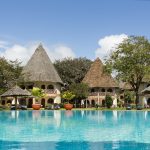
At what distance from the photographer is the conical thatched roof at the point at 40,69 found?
2218 inches

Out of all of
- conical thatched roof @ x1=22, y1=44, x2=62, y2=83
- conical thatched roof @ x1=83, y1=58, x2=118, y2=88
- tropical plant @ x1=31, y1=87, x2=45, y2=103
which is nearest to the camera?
tropical plant @ x1=31, y1=87, x2=45, y2=103

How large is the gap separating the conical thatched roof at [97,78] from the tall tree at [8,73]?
536 inches

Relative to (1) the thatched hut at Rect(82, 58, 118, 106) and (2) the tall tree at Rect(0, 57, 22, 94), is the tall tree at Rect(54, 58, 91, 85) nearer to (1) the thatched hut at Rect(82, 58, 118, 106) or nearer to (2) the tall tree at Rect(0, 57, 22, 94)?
(1) the thatched hut at Rect(82, 58, 118, 106)

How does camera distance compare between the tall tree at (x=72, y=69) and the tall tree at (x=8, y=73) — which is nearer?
the tall tree at (x=8, y=73)

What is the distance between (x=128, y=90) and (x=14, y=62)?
25009 millimetres

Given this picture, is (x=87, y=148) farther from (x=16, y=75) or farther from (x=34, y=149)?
(x=16, y=75)

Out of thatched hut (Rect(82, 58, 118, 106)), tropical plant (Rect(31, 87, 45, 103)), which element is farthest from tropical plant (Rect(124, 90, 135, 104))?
tropical plant (Rect(31, 87, 45, 103))

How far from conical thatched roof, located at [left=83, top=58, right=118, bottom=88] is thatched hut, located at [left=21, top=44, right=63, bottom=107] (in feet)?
16.7

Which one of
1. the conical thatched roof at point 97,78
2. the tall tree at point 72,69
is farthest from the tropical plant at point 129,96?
the tall tree at point 72,69

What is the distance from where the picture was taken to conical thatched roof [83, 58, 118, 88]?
59.7 m

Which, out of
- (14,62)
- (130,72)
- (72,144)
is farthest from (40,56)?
(72,144)

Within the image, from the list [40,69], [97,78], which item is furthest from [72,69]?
[40,69]

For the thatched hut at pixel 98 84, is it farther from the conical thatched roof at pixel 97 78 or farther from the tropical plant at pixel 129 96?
the tropical plant at pixel 129 96

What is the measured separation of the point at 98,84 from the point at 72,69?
6005 millimetres
